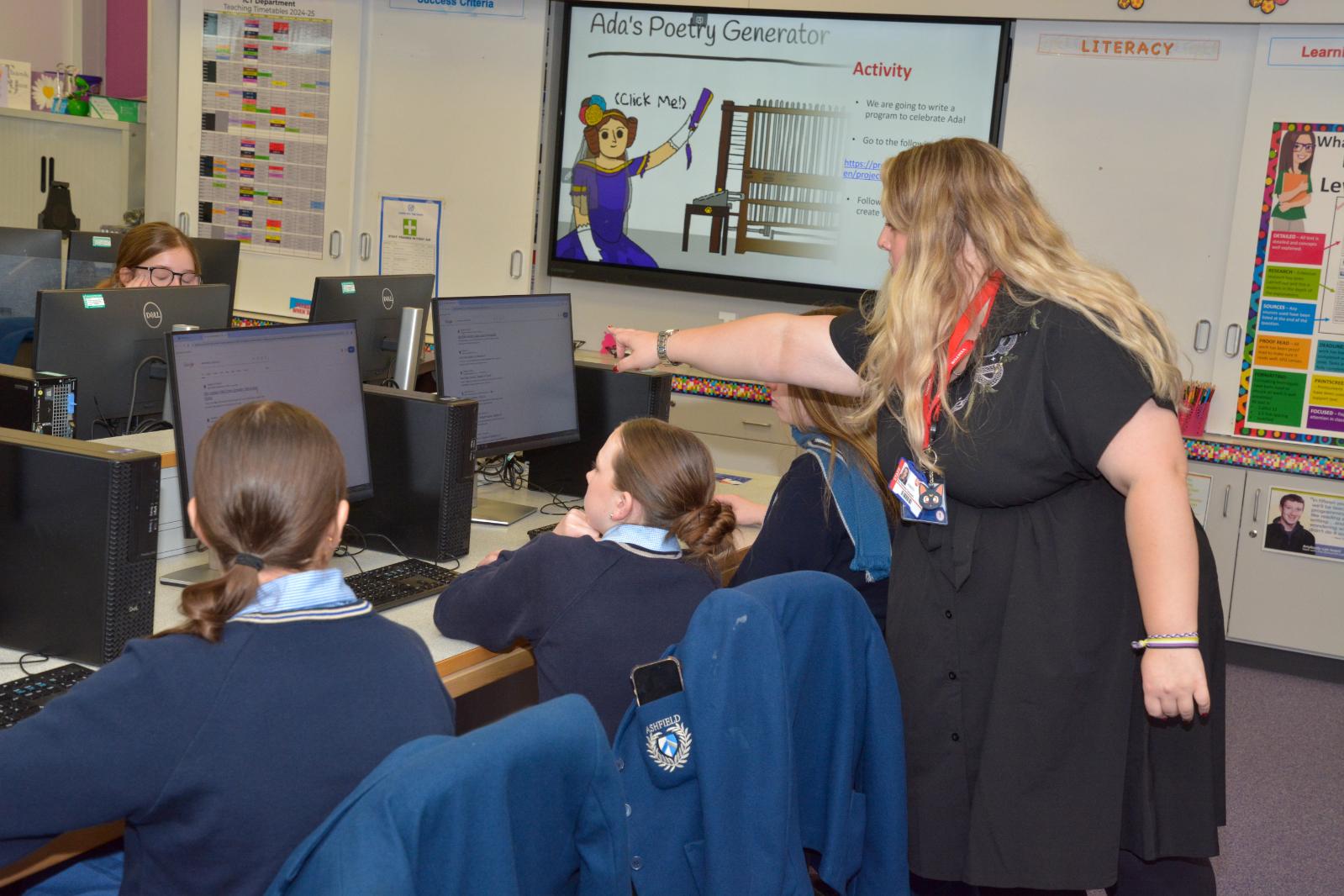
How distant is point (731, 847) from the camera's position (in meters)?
1.53

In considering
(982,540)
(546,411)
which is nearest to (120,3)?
(546,411)

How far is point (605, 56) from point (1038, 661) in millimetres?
3728

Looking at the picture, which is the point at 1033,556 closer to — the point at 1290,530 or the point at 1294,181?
the point at 1290,530

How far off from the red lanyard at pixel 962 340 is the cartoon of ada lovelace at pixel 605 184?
10.7ft

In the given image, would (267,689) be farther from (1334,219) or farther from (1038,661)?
(1334,219)

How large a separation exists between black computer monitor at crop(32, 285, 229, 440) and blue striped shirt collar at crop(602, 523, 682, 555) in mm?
1201

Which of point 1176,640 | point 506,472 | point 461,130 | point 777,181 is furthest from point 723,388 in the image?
point 1176,640

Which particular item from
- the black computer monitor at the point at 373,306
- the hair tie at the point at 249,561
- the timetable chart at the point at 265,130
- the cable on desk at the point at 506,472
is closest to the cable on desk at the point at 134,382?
the black computer monitor at the point at 373,306

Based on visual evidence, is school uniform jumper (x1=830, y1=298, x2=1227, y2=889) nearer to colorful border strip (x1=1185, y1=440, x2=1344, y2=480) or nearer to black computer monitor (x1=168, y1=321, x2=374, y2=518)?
black computer monitor (x1=168, y1=321, x2=374, y2=518)

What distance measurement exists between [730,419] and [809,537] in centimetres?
264

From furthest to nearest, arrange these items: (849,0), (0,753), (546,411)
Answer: (849,0) < (546,411) < (0,753)

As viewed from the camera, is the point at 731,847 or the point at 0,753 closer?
the point at 0,753

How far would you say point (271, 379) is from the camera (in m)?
2.18

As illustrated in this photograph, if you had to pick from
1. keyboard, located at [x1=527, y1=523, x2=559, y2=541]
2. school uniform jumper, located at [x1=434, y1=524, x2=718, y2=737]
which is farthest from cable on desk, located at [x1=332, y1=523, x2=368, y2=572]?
school uniform jumper, located at [x1=434, y1=524, x2=718, y2=737]
